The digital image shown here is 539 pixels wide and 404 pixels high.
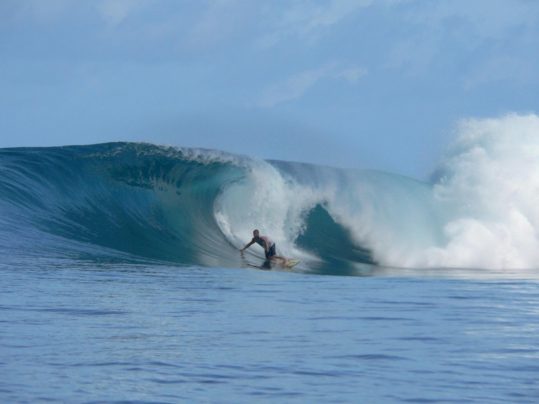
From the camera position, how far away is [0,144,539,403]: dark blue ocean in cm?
703

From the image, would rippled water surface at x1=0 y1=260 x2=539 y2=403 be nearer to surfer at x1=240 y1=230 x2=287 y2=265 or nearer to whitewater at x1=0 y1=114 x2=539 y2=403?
whitewater at x1=0 y1=114 x2=539 y2=403

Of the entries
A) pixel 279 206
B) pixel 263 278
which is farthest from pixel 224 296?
pixel 279 206

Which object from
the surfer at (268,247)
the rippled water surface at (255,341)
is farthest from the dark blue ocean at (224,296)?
the surfer at (268,247)

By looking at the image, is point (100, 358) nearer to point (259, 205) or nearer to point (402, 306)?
point (402, 306)

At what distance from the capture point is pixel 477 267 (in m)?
21.0

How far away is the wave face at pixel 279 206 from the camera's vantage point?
19969mm

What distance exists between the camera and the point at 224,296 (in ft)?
38.7

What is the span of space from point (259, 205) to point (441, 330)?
45.5ft

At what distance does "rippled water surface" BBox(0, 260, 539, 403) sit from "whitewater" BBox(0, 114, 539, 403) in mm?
25

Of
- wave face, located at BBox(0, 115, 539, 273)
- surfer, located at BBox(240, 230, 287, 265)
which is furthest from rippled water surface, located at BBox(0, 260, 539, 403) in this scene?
wave face, located at BBox(0, 115, 539, 273)

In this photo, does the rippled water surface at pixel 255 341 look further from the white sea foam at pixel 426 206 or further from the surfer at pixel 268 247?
the white sea foam at pixel 426 206

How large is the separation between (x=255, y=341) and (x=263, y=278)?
6.27 m

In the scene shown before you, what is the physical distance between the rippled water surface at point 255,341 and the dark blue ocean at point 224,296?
A: 0.02 meters

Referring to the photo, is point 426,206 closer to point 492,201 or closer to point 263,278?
point 492,201
